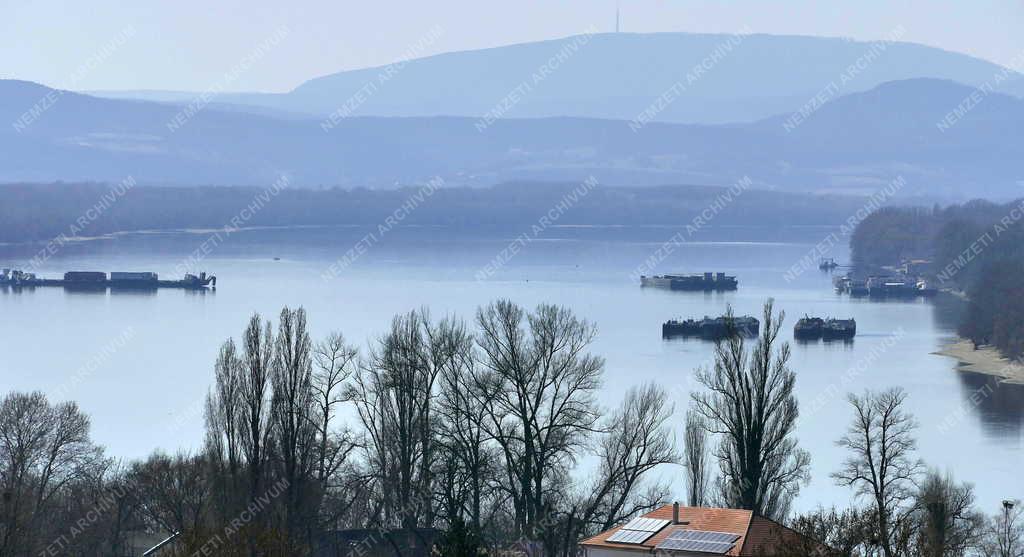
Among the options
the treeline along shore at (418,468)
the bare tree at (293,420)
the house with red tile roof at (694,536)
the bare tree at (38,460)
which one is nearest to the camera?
the house with red tile roof at (694,536)

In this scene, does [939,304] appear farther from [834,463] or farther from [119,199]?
[119,199]

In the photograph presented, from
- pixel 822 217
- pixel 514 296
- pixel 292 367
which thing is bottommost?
pixel 292 367

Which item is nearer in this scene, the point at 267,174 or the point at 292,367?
the point at 292,367

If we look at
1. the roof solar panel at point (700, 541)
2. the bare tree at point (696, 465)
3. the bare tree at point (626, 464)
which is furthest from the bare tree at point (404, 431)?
the roof solar panel at point (700, 541)

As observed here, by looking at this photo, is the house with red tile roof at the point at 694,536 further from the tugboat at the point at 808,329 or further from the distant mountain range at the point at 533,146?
the distant mountain range at the point at 533,146

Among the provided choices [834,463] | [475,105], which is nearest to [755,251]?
A: [834,463]

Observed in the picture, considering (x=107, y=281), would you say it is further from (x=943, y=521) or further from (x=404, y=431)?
(x=943, y=521)
